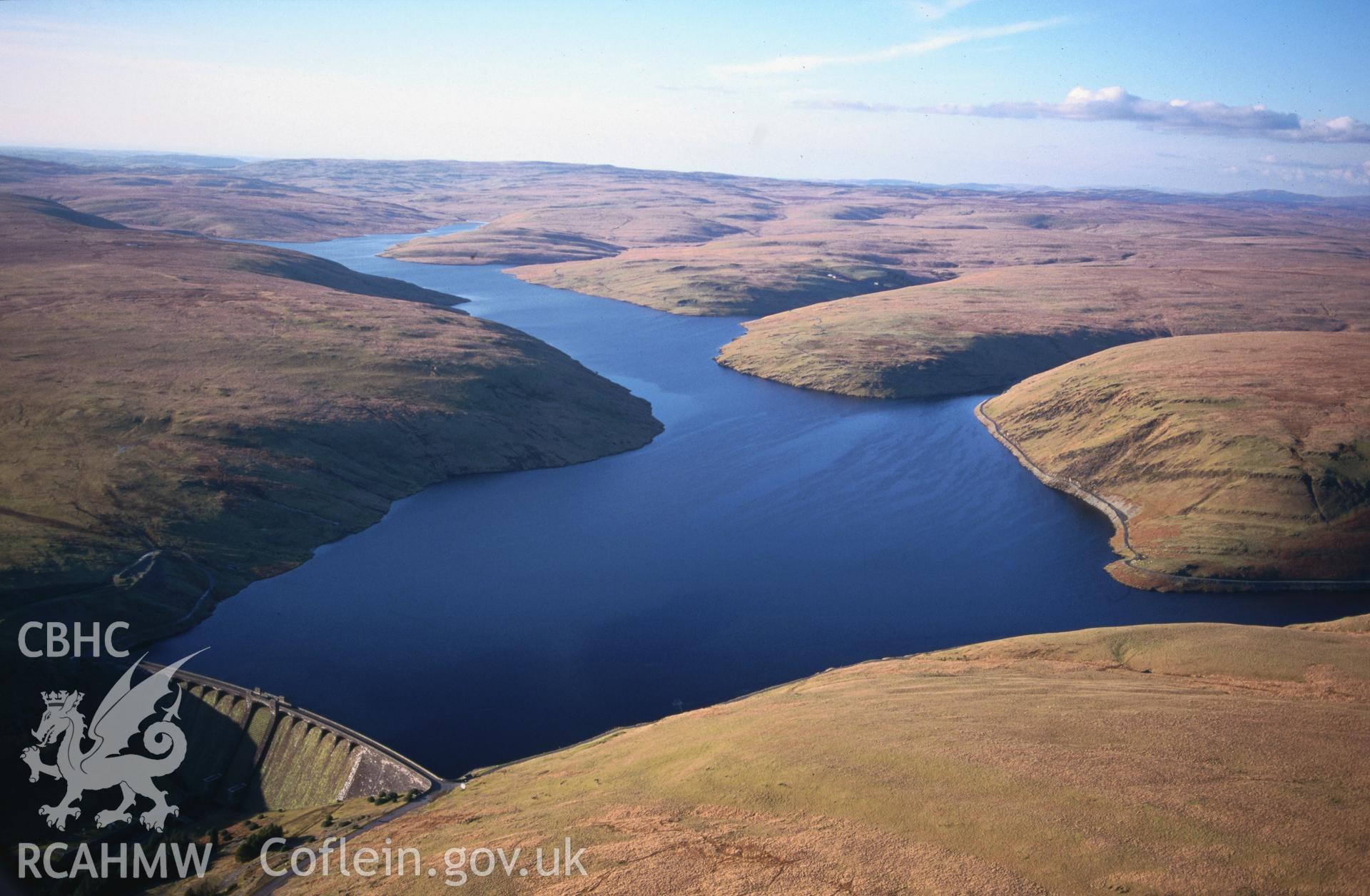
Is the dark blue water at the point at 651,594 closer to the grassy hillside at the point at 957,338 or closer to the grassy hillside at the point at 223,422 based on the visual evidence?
the grassy hillside at the point at 223,422

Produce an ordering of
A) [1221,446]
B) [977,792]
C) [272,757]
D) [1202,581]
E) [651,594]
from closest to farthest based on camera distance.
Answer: [977,792], [272,757], [651,594], [1202,581], [1221,446]

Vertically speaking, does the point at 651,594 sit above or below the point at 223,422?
below

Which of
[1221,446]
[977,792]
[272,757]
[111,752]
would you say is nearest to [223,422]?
[111,752]

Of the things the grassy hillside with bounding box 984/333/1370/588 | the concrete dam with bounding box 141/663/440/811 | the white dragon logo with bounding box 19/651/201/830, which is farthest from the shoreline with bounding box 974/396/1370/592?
the white dragon logo with bounding box 19/651/201/830

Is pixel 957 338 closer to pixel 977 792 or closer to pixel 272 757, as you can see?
pixel 272 757

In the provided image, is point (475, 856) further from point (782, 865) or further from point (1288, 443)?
point (1288, 443)

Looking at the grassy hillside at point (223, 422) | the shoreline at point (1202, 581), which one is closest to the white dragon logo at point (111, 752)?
the grassy hillside at point (223, 422)

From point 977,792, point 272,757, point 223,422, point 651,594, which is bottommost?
point 272,757
